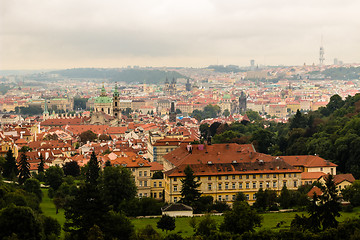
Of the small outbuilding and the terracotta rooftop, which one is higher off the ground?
the terracotta rooftop

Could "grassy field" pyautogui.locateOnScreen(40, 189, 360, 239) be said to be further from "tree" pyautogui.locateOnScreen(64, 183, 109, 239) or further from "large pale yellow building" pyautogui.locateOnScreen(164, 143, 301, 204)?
"large pale yellow building" pyautogui.locateOnScreen(164, 143, 301, 204)

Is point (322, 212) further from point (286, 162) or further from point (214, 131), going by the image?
point (214, 131)

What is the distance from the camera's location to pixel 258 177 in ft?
159

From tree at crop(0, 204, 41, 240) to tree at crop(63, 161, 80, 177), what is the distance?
2794 centimetres

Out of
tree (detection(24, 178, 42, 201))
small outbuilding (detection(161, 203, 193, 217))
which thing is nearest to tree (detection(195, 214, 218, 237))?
small outbuilding (detection(161, 203, 193, 217))

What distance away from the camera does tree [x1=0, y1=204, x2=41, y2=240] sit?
101ft

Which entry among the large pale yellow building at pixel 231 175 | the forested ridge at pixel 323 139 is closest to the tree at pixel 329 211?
the large pale yellow building at pixel 231 175

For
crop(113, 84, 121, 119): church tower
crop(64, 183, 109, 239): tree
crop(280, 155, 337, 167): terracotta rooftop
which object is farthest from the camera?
crop(113, 84, 121, 119): church tower

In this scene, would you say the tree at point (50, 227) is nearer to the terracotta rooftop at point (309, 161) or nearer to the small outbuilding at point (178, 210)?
the small outbuilding at point (178, 210)

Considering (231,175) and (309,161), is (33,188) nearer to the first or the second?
(231,175)

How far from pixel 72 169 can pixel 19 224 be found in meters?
28.8

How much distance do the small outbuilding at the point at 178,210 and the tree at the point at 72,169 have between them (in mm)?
18533

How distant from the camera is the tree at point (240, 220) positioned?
114ft

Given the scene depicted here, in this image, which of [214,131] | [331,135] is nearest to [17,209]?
[331,135]
